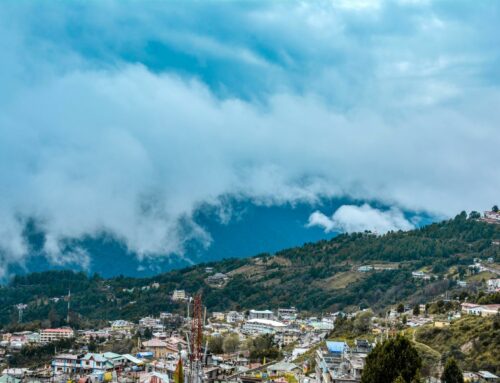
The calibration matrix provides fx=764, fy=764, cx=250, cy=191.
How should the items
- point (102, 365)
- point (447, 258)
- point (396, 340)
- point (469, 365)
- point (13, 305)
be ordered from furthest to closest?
point (13, 305) → point (447, 258) → point (102, 365) → point (469, 365) → point (396, 340)

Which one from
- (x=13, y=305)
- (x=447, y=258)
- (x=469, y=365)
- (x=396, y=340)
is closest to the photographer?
(x=396, y=340)

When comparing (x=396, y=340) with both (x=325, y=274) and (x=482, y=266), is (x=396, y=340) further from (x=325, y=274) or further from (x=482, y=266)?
(x=325, y=274)

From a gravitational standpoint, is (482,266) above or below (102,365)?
above

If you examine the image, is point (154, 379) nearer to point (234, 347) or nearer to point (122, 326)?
point (234, 347)

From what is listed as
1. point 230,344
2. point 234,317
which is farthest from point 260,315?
point 230,344

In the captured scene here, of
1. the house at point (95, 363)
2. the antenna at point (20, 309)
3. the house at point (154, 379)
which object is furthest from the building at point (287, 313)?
the house at point (154, 379)

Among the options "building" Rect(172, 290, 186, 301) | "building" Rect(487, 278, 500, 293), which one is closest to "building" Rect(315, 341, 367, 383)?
"building" Rect(487, 278, 500, 293)

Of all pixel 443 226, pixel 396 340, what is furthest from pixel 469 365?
pixel 443 226
